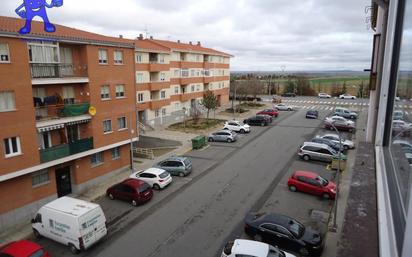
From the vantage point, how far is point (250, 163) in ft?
90.4

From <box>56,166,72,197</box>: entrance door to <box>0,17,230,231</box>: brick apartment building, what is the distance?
2.7 inches

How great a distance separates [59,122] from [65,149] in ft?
5.85

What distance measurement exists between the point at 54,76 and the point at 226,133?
20.3m

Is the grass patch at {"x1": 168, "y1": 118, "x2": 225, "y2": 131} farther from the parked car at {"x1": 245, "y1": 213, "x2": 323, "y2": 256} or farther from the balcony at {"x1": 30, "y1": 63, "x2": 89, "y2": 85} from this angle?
the parked car at {"x1": 245, "y1": 213, "x2": 323, "y2": 256}

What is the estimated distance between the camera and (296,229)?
14555 mm

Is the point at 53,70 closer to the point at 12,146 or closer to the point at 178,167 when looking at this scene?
the point at 12,146

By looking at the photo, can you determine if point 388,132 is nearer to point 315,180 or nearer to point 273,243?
point 273,243

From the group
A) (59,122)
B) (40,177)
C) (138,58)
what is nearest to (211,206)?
(40,177)

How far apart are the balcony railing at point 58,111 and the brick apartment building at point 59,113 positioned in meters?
0.06

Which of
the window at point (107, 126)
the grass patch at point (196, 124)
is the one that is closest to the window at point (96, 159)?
the window at point (107, 126)

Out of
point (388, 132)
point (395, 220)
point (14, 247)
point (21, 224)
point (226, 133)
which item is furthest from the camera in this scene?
point (226, 133)

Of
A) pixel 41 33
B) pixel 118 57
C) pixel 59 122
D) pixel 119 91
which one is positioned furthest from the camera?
pixel 119 91

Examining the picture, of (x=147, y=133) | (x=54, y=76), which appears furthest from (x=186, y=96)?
(x=54, y=76)

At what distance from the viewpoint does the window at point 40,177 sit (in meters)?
18.9
